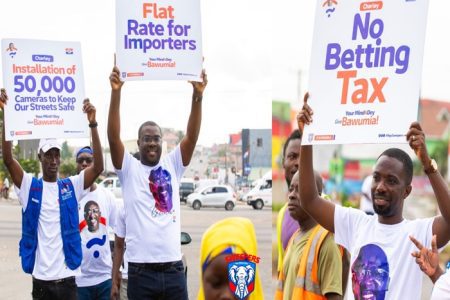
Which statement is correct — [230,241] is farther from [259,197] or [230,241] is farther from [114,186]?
[114,186]

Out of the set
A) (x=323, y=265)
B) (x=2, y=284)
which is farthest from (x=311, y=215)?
(x=2, y=284)

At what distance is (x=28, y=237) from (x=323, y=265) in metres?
2.86

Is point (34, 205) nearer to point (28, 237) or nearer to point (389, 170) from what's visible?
point (28, 237)

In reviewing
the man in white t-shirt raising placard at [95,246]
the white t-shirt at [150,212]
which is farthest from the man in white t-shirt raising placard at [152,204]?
the man in white t-shirt raising placard at [95,246]

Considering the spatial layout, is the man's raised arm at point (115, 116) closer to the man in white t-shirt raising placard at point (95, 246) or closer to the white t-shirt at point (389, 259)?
the man in white t-shirt raising placard at point (95, 246)

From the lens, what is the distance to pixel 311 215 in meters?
3.88

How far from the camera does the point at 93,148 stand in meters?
5.73

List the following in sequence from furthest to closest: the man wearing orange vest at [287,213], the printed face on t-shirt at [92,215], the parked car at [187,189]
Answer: the parked car at [187,189] → the printed face on t-shirt at [92,215] → the man wearing orange vest at [287,213]

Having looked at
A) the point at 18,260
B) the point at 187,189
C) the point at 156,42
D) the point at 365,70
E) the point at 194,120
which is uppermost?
the point at 156,42

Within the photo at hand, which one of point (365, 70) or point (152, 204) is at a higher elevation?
point (365, 70)

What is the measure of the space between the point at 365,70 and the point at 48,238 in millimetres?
3202

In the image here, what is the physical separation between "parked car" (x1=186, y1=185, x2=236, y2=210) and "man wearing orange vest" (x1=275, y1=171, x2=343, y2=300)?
32.2 meters

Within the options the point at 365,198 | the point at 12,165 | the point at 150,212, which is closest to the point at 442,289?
the point at 150,212

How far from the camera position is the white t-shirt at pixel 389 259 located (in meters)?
3.42
